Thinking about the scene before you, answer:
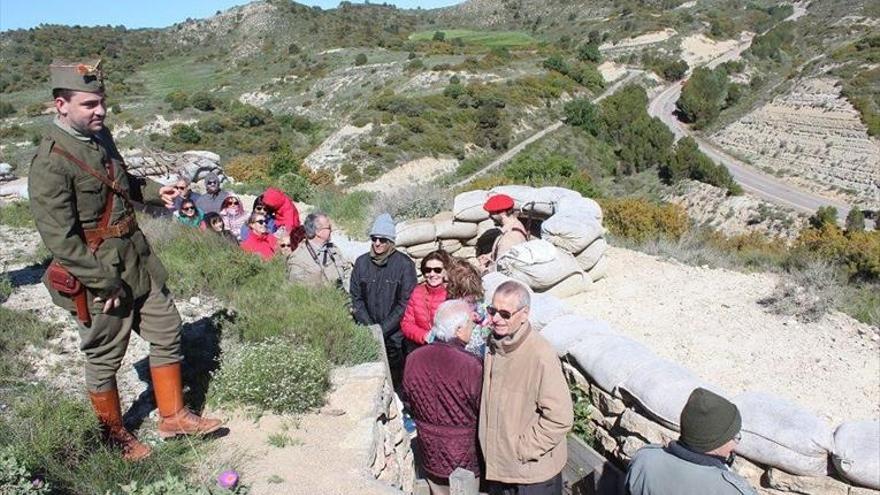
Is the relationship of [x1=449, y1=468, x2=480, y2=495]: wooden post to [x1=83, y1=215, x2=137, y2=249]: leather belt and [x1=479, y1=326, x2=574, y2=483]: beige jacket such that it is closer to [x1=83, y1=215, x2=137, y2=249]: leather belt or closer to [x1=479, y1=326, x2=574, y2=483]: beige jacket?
[x1=479, y1=326, x2=574, y2=483]: beige jacket

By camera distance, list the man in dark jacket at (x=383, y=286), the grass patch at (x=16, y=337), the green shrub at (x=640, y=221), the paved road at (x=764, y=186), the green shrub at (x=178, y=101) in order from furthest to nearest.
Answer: the green shrub at (x=178, y=101), the paved road at (x=764, y=186), the green shrub at (x=640, y=221), the man in dark jacket at (x=383, y=286), the grass patch at (x=16, y=337)

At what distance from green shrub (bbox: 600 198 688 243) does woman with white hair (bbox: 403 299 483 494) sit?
353 inches

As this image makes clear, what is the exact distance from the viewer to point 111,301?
291cm

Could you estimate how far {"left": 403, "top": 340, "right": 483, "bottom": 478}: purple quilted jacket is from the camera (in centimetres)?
317

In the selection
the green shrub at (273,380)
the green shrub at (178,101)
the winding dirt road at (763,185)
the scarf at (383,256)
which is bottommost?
the winding dirt road at (763,185)

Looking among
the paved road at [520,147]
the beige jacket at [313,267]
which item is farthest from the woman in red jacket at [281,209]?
the paved road at [520,147]

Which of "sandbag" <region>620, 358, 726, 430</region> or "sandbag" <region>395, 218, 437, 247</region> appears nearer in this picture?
"sandbag" <region>620, 358, 726, 430</region>

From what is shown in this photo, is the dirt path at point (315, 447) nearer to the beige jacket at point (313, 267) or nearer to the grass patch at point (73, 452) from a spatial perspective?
the grass patch at point (73, 452)

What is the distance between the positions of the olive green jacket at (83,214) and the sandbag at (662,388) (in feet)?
9.64

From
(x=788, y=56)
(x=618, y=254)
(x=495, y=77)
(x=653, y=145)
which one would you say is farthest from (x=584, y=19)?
(x=618, y=254)

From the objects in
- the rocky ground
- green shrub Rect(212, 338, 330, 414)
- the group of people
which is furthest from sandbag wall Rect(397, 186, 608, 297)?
the rocky ground

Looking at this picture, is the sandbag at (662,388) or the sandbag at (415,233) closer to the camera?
the sandbag at (662,388)

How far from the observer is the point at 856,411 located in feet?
16.5

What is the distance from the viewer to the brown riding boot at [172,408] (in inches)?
130
